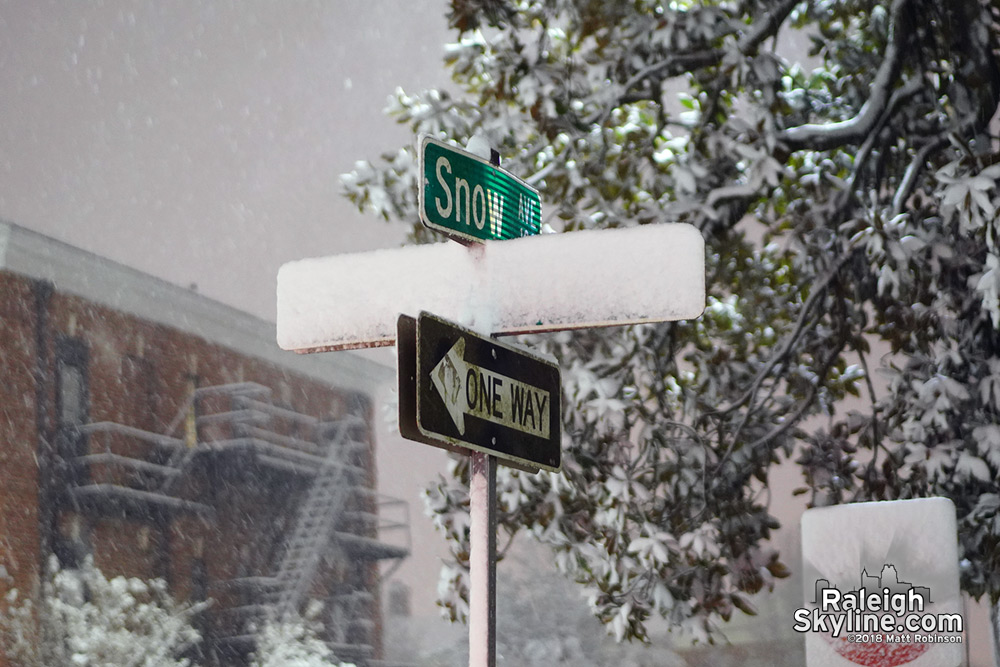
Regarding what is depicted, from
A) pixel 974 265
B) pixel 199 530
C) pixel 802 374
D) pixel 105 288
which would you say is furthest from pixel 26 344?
pixel 974 265

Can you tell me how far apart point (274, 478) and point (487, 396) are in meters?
28.7

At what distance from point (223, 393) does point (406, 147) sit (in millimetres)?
21763

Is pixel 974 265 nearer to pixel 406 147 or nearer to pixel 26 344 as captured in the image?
pixel 406 147

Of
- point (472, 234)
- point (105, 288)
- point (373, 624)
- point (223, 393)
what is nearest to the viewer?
point (472, 234)

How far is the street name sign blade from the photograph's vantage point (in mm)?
2678

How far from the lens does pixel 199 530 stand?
27.2 metres

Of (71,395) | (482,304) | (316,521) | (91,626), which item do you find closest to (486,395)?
(482,304)

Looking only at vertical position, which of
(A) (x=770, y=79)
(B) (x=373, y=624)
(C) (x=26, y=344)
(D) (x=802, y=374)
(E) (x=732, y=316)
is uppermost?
(C) (x=26, y=344)

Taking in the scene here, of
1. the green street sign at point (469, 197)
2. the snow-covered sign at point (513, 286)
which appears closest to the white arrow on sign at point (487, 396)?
the snow-covered sign at point (513, 286)

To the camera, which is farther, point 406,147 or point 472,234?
point 406,147

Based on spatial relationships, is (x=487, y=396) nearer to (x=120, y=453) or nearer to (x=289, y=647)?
(x=120, y=453)

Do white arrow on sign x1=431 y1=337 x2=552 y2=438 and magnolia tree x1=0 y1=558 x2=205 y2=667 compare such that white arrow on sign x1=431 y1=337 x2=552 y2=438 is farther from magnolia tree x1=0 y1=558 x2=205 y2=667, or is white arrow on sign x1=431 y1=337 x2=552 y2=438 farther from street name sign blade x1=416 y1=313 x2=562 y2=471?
magnolia tree x1=0 y1=558 x2=205 y2=667

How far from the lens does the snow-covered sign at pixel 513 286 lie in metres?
2.90

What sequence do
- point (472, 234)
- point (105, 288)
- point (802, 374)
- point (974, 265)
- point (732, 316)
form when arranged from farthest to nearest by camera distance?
1. point (105, 288)
2. point (732, 316)
3. point (802, 374)
4. point (974, 265)
5. point (472, 234)
